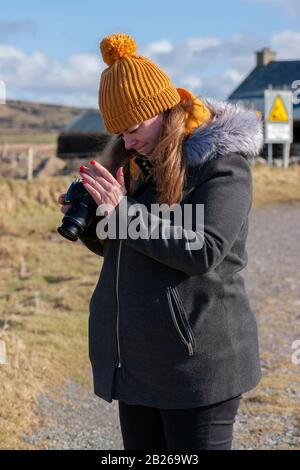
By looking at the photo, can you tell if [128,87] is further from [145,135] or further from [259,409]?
[259,409]

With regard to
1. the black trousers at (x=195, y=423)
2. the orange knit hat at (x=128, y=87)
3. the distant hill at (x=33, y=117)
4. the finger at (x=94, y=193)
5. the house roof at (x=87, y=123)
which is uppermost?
the orange knit hat at (x=128, y=87)

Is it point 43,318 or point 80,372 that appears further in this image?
point 43,318

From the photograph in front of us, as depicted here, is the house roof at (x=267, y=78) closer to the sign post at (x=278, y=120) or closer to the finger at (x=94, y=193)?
the sign post at (x=278, y=120)

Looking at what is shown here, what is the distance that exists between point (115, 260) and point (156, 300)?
Result: 227mm

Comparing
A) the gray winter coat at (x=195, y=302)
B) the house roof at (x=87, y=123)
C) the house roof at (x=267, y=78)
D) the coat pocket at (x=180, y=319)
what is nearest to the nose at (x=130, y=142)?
the gray winter coat at (x=195, y=302)

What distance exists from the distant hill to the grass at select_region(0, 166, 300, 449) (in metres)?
102

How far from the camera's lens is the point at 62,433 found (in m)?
4.65

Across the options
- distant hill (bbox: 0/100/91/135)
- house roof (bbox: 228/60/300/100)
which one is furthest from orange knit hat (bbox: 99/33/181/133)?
distant hill (bbox: 0/100/91/135)

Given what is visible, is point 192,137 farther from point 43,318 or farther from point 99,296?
point 43,318

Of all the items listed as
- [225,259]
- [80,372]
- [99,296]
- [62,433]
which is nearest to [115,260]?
[99,296]

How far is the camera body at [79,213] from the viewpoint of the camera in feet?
8.08

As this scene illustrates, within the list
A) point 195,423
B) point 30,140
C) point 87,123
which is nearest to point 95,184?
point 195,423
